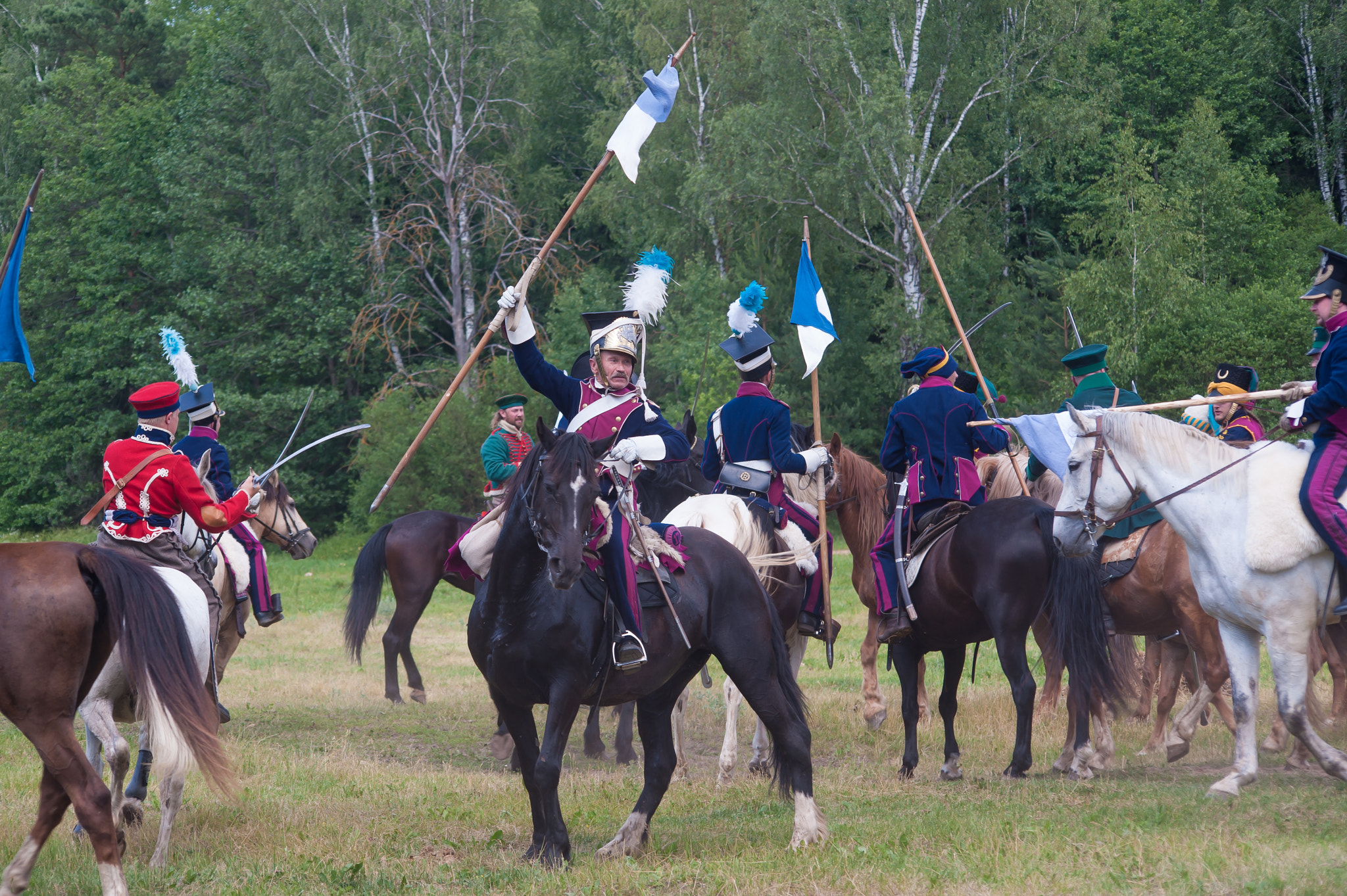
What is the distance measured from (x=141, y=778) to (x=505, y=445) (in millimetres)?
4950

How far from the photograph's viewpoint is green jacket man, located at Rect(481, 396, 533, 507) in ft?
37.6

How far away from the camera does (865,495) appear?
9500 millimetres

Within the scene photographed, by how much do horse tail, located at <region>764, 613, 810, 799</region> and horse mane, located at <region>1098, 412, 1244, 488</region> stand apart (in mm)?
2284

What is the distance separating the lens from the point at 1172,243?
81.6 ft

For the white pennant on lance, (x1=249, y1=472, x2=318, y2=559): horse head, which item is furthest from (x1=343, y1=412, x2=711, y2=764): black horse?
the white pennant on lance

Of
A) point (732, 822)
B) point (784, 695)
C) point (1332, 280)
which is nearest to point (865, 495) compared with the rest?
point (784, 695)

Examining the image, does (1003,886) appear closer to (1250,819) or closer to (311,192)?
(1250,819)

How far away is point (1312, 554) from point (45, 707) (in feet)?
20.6

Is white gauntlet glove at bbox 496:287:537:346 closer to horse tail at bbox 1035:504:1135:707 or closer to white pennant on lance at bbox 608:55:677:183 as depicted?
white pennant on lance at bbox 608:55:677:183

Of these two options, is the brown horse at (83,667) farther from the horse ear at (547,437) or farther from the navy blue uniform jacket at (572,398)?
the navy blue uniform jacket at (572,398)

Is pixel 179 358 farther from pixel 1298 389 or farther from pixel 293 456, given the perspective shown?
pixel 1298 389

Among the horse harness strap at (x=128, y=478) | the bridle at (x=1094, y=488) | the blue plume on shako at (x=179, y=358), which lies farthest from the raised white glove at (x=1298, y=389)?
the blue plume on shako at (x=179, y=358)

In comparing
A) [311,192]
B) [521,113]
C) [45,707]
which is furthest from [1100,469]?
[311,192]

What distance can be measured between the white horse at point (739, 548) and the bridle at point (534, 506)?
2.36 meters
